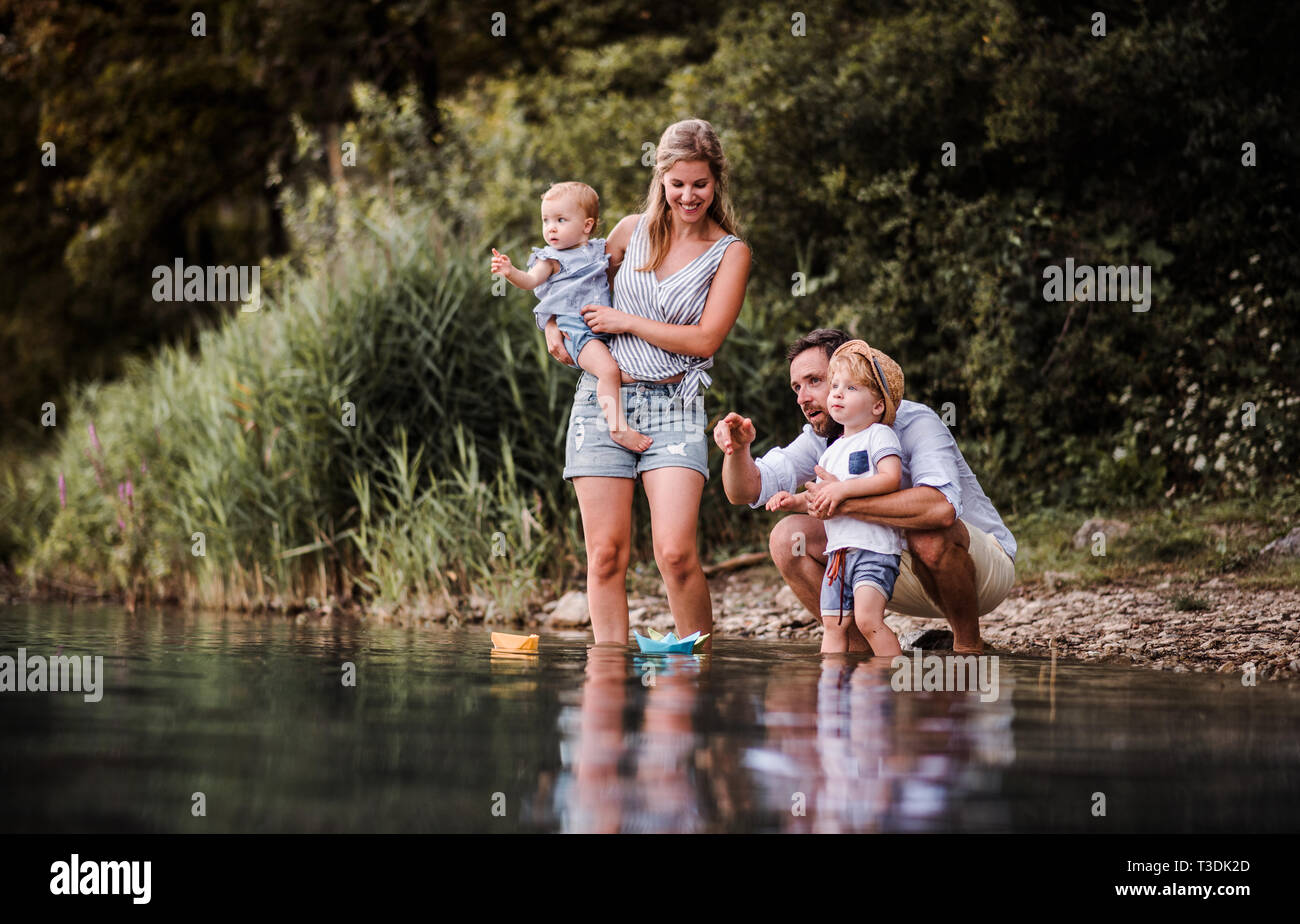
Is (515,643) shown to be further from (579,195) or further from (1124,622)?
(1124,622)

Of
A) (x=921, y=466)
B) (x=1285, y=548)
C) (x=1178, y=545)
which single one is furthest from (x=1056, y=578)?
(x=921, y=466)

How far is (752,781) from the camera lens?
314 cm

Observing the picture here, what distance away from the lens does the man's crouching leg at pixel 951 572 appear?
540cm

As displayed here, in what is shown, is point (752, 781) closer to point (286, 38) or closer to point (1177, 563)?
point (1177, 563)

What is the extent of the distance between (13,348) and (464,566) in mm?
17854

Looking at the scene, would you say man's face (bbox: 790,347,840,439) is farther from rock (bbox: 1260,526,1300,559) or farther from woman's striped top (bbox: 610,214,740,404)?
rock (bbox: 1260,526,1300,559)

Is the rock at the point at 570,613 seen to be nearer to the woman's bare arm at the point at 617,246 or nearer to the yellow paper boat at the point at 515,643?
the yellow paper boat at the point at 515,643

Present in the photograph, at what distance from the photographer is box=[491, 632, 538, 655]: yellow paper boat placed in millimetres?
5953

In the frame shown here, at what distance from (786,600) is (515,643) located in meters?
2.95

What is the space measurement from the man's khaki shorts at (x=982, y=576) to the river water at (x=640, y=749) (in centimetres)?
35

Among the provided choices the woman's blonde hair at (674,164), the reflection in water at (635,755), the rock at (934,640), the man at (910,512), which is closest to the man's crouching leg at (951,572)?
the man at (910,512)

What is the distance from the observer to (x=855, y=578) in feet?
17.8

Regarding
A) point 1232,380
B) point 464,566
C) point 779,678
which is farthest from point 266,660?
point 1232,380
